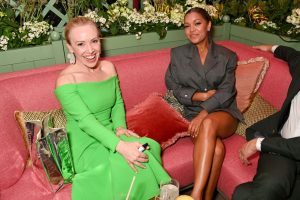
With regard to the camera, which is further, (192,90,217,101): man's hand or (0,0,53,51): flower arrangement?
(0,0,53,51): flower arrangement

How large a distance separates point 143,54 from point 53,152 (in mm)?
1170

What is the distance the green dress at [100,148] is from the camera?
4.69ft

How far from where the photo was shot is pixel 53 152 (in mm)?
1418

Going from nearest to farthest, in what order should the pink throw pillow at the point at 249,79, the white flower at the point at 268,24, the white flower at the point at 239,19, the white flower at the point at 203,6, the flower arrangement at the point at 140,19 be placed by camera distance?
the pink throw pillow at the point at 249,79 → the flower arrangement at the point at 140,19 → the white flower at the point at 268,24 → the white flower at the point at 203,6 → the white flower at the point at 239,19

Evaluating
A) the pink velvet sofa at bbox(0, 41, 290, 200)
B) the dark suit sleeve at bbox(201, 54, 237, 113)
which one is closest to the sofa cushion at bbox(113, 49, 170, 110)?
the pink velvet sofa at bbox(0, 41, 290, 200)

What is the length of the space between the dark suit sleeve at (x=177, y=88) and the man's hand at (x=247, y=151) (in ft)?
1.65

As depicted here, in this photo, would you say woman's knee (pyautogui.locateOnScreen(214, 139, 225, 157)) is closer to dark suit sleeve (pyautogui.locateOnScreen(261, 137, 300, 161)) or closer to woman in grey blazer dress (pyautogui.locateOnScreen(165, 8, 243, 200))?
woman in grey blazer dress (pyautogui.locateOnScreen(165, 8, 243, 200))

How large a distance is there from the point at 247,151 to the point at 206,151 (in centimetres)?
24

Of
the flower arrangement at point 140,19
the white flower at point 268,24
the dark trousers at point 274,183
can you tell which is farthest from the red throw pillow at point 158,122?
the white flower at point 268,24

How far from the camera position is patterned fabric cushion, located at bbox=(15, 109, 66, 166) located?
161 cm

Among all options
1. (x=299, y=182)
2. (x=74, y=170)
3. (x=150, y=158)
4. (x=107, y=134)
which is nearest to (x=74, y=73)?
(x=107, y=134)

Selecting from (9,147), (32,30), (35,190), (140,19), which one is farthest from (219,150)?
(32,30)

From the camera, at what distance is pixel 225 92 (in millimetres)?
2043

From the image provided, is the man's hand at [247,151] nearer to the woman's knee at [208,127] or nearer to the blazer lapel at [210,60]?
the woman's knee at [208,127]
